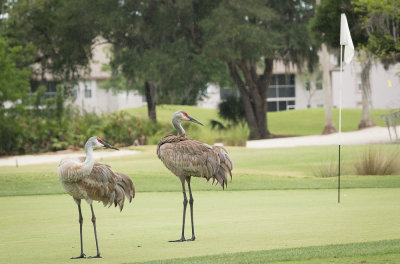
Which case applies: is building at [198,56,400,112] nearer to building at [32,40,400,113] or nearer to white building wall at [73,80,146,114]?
building at [32,40,400,113]

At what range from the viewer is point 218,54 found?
36.3 metres

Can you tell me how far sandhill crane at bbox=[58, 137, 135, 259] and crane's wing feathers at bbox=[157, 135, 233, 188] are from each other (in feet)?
2.05

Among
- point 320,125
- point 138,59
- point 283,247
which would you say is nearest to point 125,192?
point 283,247

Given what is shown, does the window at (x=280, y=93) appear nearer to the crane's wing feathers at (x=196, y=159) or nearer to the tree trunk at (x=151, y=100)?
the tree trunk at (x=151, y=100)

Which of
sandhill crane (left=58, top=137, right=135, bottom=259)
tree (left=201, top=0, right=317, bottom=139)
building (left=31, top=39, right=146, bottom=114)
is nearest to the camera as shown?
sandhill crane (left=58, top=137, right=135, bottom=259)

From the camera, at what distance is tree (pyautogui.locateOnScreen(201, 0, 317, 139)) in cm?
3606

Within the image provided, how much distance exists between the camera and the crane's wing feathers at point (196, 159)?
905 centimetres

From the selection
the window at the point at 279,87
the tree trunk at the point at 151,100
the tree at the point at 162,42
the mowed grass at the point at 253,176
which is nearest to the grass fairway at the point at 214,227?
the mowed grass at the point at 253,176

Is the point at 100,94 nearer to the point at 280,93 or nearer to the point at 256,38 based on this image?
the point at 280,93

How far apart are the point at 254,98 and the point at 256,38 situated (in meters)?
7.62

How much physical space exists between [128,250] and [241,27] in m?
28.4

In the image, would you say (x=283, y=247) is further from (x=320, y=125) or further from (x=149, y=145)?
(x=320, y=125)

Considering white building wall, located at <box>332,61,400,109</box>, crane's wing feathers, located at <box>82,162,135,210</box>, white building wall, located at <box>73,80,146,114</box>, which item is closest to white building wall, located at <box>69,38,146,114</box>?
white building wall, located at <box>73,80,146,114</box>

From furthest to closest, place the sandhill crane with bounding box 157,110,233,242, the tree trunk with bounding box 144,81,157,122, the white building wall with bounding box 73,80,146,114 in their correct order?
the white building wall with bounding box 73,80,146,114 < the tree trunk with bounding box 144,81,157,122 < the sandhill crane with bounding box 157,110,233,242
